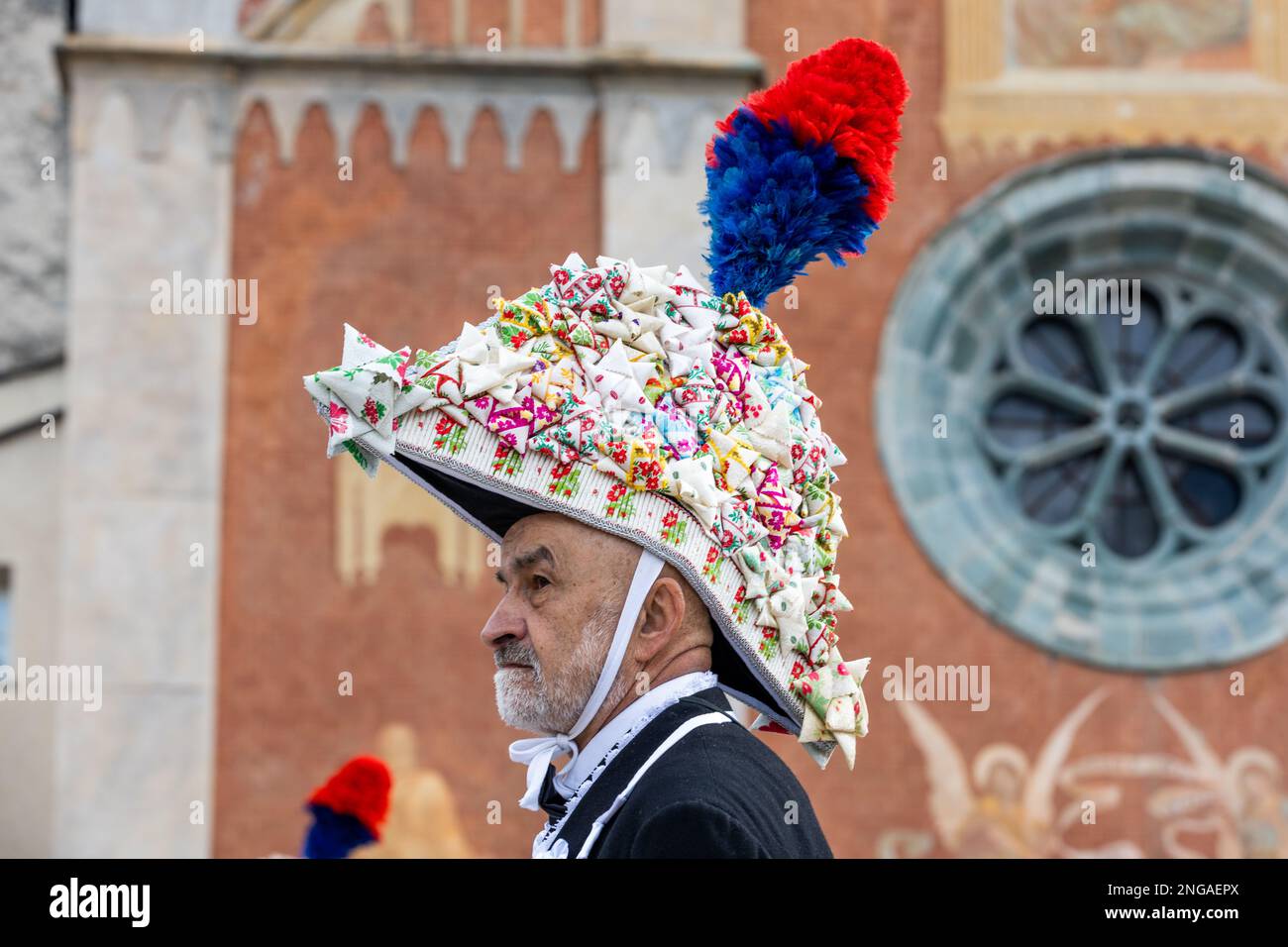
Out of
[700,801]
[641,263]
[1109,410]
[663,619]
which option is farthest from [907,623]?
[700,801]

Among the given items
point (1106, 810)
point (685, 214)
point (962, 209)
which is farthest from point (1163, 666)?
point (685, 214)

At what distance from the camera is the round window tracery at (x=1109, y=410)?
966 cm

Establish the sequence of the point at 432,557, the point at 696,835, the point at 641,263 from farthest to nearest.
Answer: the point at 432,557, the point at 641,263, the point at 696,835

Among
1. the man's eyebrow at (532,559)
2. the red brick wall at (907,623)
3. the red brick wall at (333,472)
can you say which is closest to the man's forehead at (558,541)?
the man's eyebrow at (532,559)

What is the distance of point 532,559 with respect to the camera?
3.06 m

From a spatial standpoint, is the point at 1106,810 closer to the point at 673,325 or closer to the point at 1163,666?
the point at 1163,666

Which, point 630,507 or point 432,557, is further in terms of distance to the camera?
point 432,557

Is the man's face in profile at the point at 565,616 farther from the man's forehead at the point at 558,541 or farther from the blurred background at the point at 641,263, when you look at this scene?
the blurred background at the point at 641,263

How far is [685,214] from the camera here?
31.0ft

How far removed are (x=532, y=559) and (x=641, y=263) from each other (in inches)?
239

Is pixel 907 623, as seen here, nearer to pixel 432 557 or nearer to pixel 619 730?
pixel 432 557

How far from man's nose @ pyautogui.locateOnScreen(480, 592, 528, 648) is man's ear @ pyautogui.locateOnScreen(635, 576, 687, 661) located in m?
0.17

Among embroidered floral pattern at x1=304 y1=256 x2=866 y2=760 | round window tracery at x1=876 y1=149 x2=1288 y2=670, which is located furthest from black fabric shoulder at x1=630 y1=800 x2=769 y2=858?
round window tracery at x1=876 y1=149 x2=1288 y2=670

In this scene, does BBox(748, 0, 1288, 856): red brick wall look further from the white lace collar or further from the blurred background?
the white lace collar
